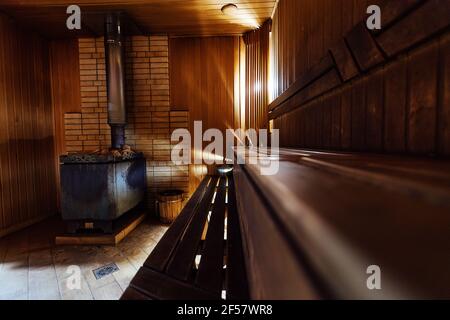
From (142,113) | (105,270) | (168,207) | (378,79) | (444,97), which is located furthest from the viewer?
(142,113)

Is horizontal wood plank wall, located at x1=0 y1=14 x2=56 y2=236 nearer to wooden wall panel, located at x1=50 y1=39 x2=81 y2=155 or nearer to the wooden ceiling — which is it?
wooden wall panel, located at x1=50 y1=39 x2=81 y2=155

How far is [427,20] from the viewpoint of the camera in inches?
35.4

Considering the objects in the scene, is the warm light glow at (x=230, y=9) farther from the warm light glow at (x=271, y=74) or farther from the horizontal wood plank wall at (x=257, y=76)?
the warm light glow at (x=271, y=74)

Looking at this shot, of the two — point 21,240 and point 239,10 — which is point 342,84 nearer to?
point 239,10

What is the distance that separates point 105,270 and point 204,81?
3.78m

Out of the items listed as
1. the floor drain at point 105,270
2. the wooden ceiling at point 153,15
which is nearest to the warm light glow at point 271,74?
the wooden ceiling at point 153,15

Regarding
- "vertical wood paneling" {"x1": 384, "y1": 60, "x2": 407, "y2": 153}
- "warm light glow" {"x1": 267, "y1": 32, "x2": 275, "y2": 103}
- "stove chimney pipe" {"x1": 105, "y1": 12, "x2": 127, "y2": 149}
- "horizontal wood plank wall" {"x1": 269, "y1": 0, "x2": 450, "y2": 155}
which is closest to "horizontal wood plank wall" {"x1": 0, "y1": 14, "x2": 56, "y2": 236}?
"stove chimney pipe" {"x1": 105, "y1": 12, "x2": 127, "y2": 149}

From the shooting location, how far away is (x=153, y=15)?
3906 millimetres

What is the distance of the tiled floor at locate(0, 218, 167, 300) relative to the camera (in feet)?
7.13

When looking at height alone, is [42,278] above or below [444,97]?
below

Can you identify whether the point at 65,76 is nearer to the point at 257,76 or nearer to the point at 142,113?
the point at 142,113

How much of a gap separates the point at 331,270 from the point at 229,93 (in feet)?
15.4

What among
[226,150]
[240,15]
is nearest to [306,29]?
[240,15]
